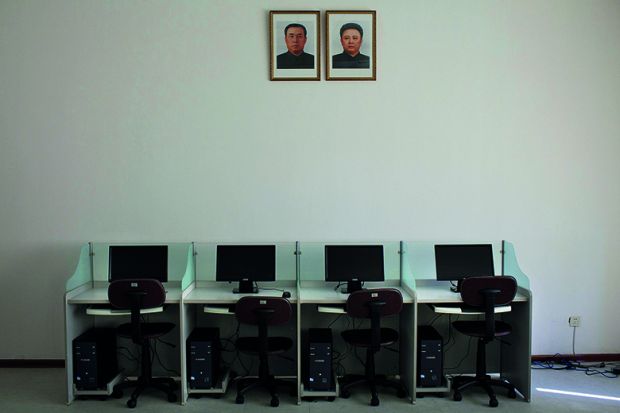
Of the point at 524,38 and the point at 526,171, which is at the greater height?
the point at 524,38

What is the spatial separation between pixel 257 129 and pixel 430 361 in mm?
2197

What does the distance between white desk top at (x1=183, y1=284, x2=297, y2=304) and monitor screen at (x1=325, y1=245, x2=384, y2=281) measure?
0.36m

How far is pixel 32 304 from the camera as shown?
3.91 m

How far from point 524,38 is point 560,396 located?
109 inches

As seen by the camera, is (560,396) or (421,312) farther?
(421,312)

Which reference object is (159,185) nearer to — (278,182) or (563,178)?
(278,182)

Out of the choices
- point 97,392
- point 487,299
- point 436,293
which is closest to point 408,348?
point 436,293

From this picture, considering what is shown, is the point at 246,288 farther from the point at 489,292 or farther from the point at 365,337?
the point at 489,292

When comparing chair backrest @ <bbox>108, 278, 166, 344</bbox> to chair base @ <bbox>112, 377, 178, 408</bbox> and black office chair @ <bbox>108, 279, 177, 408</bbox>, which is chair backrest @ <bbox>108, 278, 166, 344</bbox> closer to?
black office chair @ <bbox>108, 279, 177, 408</bbox>

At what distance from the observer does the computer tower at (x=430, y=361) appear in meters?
3.39

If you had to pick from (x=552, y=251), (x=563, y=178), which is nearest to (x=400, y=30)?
(x=563, y=178)

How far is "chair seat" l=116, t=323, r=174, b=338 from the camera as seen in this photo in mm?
3303

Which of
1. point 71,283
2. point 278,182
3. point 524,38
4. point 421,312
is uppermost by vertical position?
point 524,38

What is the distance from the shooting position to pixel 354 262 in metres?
3.67
